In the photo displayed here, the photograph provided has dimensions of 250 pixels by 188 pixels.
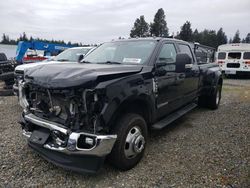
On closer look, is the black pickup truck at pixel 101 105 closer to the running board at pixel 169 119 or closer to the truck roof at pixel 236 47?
the running board at pixel 169 119

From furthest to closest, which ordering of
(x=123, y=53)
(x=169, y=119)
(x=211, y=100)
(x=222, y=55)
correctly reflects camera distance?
(x=222, y=55) < (x=211, y=100) < (x=169, y=119) < (x=123, y=53)

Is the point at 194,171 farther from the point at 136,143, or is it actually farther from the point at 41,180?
the point at 41,180

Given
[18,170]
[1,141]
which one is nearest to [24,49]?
[1,141]

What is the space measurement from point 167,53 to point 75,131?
7.63ft

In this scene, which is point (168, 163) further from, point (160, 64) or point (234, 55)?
point (234, 55)

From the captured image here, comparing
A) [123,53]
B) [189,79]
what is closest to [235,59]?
[189,79]

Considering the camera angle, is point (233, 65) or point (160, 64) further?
point (233, 65)

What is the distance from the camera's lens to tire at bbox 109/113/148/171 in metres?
2.98

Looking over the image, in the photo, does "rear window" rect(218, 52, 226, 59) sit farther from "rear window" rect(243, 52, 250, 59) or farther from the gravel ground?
the gravel ground

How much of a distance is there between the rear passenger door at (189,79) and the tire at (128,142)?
178 cm

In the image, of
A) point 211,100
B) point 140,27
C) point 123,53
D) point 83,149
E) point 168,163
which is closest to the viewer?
A: point 83,149

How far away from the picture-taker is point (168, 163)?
348 centimetres

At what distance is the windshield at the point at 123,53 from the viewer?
386 centimetres

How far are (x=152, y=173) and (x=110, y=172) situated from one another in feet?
1.91
